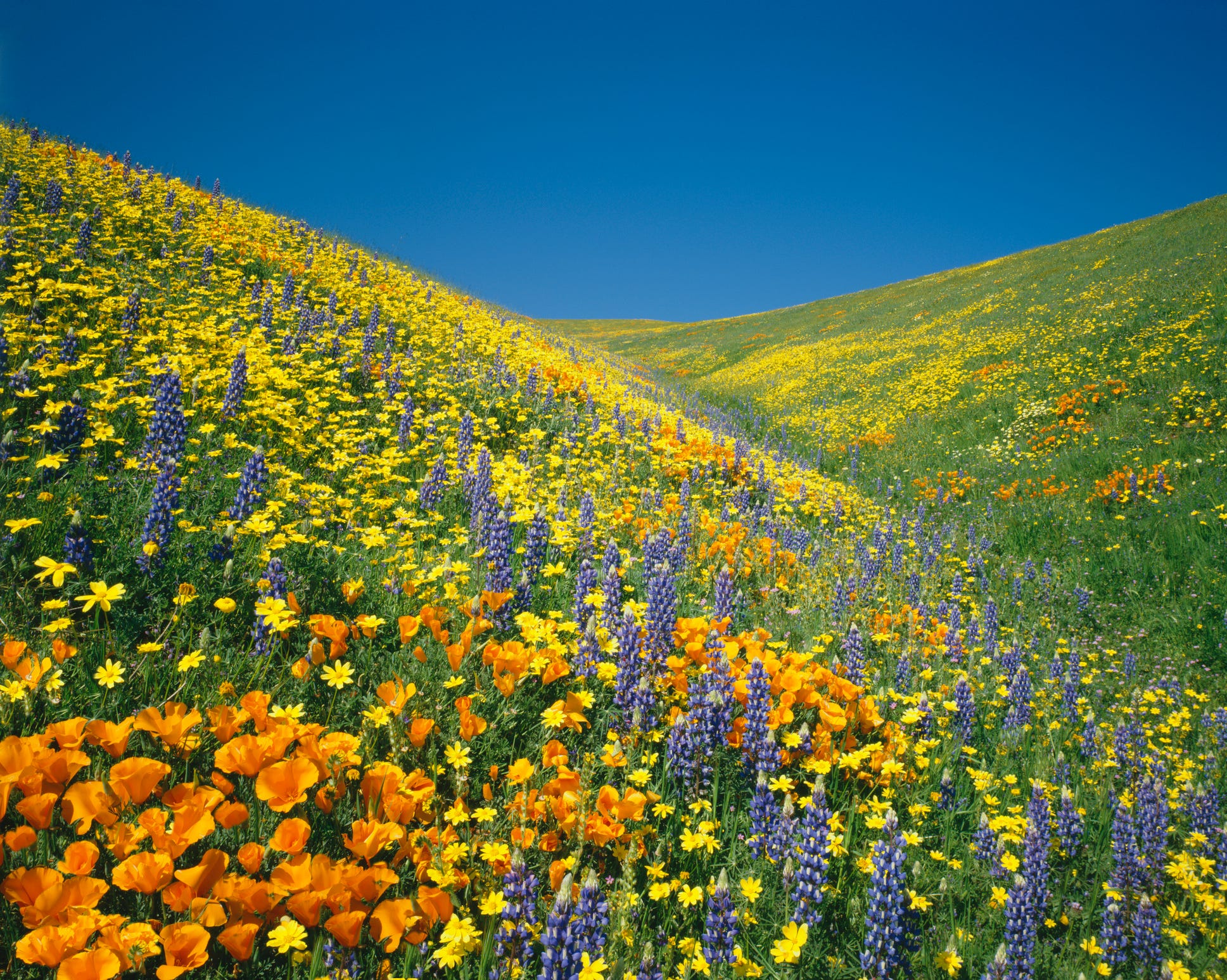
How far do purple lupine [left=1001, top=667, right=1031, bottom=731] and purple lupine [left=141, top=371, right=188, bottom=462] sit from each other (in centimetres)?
678

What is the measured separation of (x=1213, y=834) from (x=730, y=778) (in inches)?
129

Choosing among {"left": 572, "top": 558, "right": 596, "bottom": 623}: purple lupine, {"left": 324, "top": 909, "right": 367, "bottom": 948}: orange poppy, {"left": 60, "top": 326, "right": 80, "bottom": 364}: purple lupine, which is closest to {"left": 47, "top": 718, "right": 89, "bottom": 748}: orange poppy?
{"left": 324, "top": 909, "right": 367, "bottom": 948}: orange poppy

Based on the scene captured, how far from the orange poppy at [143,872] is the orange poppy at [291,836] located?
26 centimetres

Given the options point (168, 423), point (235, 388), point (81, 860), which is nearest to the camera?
point (81, 860)

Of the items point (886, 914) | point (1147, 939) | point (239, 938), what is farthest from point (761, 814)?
point (1147, 939)

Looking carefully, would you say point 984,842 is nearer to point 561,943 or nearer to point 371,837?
point 561,943

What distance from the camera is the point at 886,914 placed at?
217 centimetres

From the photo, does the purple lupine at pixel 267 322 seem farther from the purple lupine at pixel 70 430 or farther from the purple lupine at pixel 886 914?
the purple lupine at pixel 886 914

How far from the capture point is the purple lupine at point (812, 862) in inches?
88.7

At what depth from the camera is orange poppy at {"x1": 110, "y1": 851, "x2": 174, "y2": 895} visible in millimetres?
1598

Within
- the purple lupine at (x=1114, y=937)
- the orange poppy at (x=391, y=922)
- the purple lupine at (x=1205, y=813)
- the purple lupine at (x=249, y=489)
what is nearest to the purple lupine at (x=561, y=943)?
the orange poppy at (x=391, y=922)

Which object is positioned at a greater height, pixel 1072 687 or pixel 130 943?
pixel 130 943

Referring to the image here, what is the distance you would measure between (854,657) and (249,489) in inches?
172

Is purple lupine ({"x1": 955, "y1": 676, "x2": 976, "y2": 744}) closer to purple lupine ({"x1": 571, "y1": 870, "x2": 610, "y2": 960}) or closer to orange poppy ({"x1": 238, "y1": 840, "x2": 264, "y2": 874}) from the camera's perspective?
purple lupine ({"x1": 571, "y1": 870, "x2": 610, "y2": 960})
